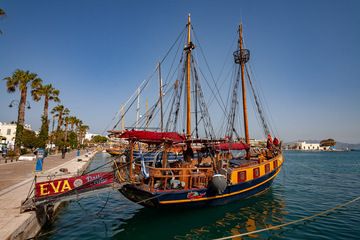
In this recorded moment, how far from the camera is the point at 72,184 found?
37.1 feet

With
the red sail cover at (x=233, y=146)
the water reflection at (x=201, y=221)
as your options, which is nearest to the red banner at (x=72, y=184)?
the water reflection at (x=201, y=221)

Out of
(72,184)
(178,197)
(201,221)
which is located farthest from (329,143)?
(72,184)

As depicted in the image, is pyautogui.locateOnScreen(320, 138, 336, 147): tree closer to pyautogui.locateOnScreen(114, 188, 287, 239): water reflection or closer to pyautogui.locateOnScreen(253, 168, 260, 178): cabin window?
pyautogui.locateOnScreen(253, 168, 260, 178): cabin window

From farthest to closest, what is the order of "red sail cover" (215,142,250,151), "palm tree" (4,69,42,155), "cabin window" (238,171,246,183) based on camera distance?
"palm tree" (4,69,42,155) → "red sail cover" (215,142,250,151) → "cabin window" (238,171,246,183)

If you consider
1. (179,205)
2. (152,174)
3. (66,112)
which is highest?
(66,112)

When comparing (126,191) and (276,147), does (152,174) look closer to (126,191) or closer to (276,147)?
(126,191)

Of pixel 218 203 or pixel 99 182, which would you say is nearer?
pixel 99 182

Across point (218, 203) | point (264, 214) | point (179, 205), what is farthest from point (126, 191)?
point (264, 214)

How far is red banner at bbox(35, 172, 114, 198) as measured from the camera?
10641 millimetres

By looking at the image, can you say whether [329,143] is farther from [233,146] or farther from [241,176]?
[241,176]

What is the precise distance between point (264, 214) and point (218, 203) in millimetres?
3027

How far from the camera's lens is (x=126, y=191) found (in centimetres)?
1291

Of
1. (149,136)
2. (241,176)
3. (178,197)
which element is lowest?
(178,197)

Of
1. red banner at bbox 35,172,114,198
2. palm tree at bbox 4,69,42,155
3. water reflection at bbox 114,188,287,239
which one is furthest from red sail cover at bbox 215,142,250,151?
palm tree at bbox 4,69,42,155
